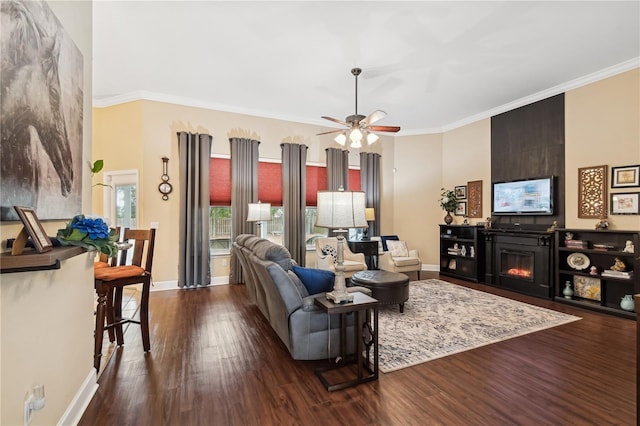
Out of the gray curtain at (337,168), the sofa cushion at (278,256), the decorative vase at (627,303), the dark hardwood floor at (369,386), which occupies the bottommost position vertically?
the dark hardwood floor at (369,386)

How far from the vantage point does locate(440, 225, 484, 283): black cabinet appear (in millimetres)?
5801

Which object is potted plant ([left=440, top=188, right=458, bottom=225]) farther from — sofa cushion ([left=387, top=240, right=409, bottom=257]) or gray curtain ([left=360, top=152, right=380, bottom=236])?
gray curtain ([left=360, top=152, right=380, bottom=236])

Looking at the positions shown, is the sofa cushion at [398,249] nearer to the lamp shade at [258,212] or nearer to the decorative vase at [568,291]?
the decorative vase at [568,291]

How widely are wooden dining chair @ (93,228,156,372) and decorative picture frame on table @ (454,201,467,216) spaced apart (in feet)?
19.7

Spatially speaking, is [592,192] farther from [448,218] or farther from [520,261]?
[448,218]

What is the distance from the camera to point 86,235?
1649mm

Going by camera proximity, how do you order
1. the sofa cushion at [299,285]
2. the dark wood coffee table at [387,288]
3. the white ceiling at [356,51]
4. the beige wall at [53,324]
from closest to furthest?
the beige wall at [53,324] < the sofa cushion at [299,285] < the white ceiling at [356,51] < the dark wood coffee table at [387,288]

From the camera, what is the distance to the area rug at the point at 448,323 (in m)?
2.89

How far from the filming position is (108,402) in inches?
83.3

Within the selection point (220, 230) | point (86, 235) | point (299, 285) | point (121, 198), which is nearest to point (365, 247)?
point (220, 230)

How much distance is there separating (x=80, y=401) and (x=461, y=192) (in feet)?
22.4

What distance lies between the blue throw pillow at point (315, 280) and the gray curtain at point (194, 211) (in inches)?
125

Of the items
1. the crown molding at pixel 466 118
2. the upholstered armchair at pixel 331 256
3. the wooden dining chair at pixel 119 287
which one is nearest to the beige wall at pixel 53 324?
the wooden dining chair at pixel 119 287

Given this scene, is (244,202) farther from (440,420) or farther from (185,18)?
(440,420)
